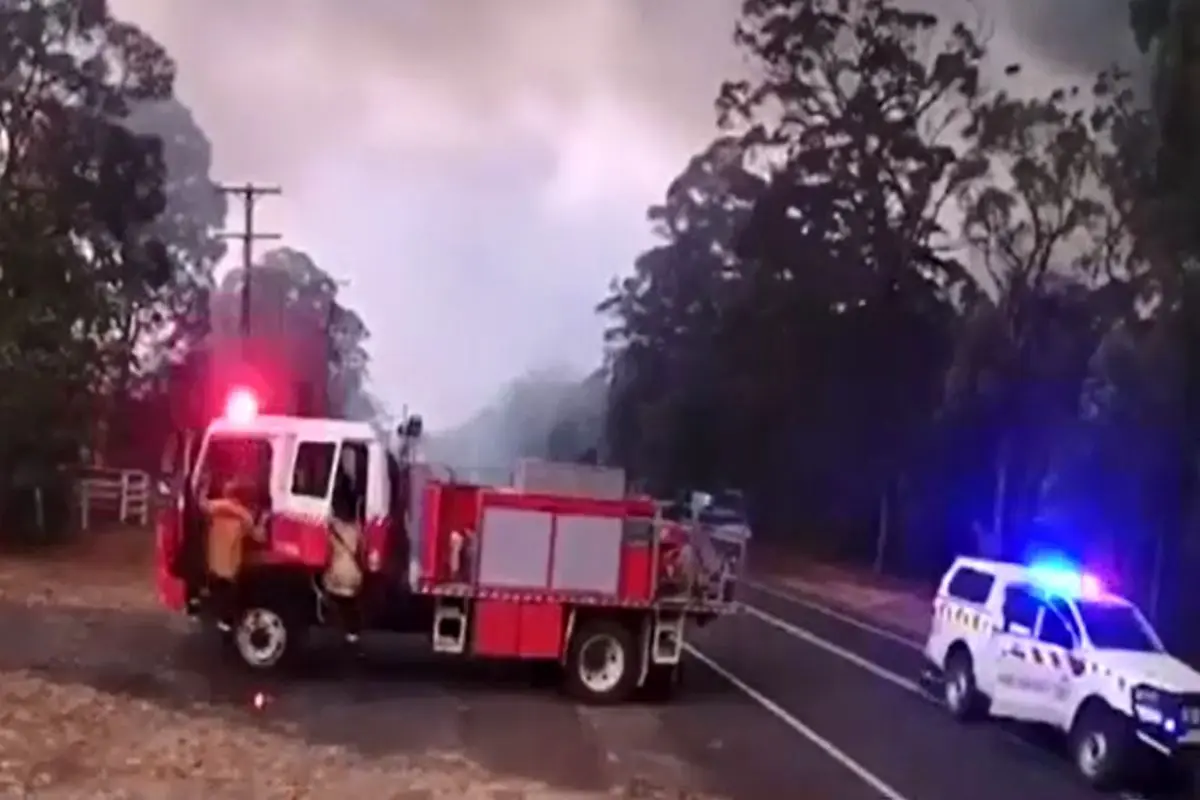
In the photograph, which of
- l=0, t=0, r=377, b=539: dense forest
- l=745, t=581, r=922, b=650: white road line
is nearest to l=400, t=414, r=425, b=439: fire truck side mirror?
l=745, t=581, r=922, b=650: white road line

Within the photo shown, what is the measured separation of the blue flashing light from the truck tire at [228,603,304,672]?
7.56 metres

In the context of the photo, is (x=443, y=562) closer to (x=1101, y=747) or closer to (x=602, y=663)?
(x=602, y=663)

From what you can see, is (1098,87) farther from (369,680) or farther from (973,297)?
(369,680)

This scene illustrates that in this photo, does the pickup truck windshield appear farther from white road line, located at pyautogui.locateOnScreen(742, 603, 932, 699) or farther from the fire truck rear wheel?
the fire truck rear wheel

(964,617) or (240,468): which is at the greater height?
(240,468)

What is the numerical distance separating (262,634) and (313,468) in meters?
1.73

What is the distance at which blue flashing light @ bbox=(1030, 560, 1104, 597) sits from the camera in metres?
17.5

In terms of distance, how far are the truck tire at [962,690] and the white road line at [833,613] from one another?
7126 millimetres

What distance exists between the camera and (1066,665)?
16484 mm

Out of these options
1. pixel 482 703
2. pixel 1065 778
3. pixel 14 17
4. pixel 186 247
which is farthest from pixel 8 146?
pixel 1065 778

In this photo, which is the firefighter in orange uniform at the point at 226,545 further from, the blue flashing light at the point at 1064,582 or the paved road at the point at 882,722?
the blue flashing light at the point at 1064,582

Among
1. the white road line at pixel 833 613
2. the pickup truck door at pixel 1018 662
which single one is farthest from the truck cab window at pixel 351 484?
the white road line at pixel 833 613

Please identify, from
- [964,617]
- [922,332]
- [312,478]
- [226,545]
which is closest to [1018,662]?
[964,617]

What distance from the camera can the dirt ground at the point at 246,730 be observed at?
40.0 feet
